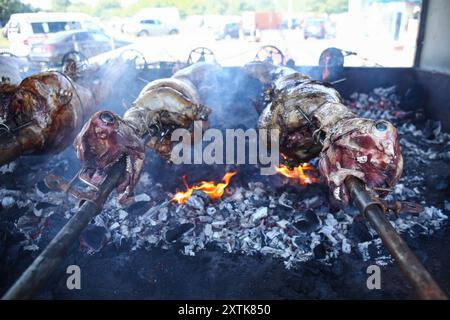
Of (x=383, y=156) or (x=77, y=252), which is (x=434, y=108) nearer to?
(x=383, y=156)

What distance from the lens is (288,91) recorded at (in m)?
5.05

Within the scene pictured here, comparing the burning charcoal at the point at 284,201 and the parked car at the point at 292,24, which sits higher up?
the parked car at the point at 292,24

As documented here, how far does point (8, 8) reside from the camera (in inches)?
1223

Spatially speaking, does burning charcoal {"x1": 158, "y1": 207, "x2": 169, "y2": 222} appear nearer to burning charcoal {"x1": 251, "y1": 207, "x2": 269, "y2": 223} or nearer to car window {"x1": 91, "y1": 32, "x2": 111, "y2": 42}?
burning charcoal {"x1": 251, "y1": 207, "x2": 269, "y2": 223}

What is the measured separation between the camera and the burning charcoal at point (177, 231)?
471 cm

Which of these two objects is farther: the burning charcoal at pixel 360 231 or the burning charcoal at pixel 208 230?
the burning charcoal at pixel 208 230

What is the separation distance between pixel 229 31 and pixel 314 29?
27.6 ft

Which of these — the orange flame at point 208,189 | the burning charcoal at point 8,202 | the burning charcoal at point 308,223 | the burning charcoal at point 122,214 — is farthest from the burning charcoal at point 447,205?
the burning charcoal at point 8,202

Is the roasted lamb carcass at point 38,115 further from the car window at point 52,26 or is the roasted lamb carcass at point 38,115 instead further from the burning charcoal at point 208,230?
the car window at point 52,26

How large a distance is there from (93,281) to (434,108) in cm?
844

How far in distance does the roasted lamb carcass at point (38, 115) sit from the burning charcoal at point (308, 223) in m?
3.79

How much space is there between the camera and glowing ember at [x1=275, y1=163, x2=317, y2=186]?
5738 mm

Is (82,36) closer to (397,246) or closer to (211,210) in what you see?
(211,210)

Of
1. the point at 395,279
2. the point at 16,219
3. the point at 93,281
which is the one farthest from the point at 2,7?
the point at 395,279
